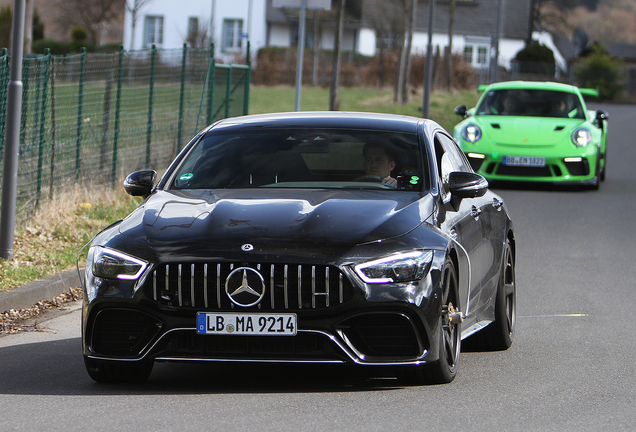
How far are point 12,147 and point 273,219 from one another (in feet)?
15.1

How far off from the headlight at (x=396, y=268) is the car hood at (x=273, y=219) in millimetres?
127

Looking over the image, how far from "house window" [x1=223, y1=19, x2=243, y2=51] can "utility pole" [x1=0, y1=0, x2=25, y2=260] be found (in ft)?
234

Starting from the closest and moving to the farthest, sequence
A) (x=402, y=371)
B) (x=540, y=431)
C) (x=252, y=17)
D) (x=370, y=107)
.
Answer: (x=540, y=431)
(x=402, y=371)
(x=370, y=107)
(x=252, y=17)

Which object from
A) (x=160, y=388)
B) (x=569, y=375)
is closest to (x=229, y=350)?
(x=160, y=388)

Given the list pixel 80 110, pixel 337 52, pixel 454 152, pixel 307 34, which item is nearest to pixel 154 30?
pixel 307 34

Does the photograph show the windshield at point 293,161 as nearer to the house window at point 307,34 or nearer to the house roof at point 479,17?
the house window at point 307,34

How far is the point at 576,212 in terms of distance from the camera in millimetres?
14867

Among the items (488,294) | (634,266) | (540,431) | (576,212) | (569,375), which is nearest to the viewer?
(540,431)

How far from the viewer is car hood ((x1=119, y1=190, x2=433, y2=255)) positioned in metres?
5.14

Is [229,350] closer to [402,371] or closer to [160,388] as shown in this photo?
[160,388]

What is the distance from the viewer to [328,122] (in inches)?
257

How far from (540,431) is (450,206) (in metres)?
1.64

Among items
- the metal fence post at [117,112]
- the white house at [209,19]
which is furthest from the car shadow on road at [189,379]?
the white house at [209,19]

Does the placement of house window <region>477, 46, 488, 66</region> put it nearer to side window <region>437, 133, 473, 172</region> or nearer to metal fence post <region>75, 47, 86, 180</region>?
metal fence post <region>75, 47, 86, 180</region>
